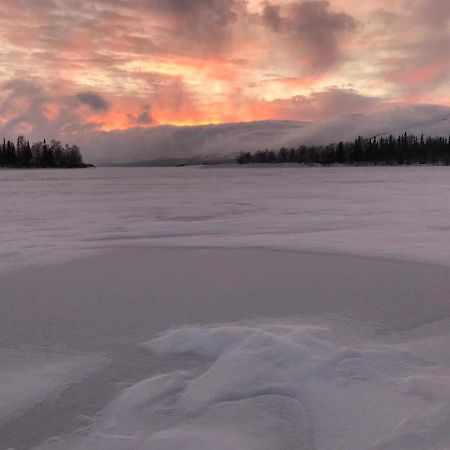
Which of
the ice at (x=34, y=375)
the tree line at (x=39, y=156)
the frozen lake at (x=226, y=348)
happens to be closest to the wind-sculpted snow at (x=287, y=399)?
the frozen lake at (x=226, y=348)

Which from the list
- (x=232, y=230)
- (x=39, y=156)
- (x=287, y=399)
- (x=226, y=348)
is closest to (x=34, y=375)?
(x=226, y=348)

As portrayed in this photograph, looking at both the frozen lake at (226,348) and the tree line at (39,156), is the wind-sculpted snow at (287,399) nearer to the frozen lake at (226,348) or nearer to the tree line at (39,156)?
the frozen lake at (226,348)

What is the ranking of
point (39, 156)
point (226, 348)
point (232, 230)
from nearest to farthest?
1. point (226, 348)
2. point (232, 230)
3. point (39, 156)

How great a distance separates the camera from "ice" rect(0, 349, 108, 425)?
2.26 meters

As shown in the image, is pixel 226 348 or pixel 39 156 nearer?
pixel 226 348

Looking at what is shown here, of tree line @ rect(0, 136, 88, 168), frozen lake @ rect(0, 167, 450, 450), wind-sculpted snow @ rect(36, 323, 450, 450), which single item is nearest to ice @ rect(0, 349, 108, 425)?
frozen lake @ rect(0, 167, 450, 450)

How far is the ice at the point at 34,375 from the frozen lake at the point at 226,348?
11 millimetres

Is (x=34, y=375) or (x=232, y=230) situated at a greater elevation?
(x=232, y=230)

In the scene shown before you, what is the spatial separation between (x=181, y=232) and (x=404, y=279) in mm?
4376

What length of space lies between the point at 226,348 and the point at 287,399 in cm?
66

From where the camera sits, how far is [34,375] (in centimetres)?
251

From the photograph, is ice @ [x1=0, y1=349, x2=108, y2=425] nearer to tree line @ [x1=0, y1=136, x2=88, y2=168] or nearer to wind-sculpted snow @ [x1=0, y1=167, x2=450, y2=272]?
wind-sculpted snow @ [x1=0, y1=167, x2=450, y2=272]

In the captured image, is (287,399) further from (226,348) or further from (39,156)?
(39,156)

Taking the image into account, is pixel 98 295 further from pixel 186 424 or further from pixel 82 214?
pixel 82 214
